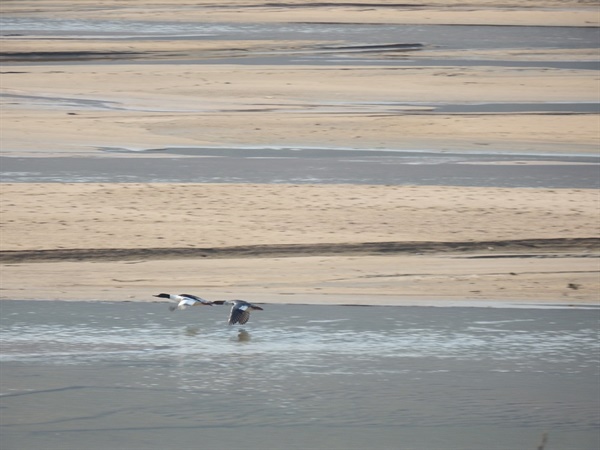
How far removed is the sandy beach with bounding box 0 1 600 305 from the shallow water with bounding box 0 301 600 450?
0.51m

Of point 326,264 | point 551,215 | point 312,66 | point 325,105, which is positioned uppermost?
point 312,66

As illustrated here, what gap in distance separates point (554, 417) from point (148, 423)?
5.72 feet

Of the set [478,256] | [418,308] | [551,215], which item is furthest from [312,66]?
[418,308]

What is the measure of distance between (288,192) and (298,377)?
460 centimetres

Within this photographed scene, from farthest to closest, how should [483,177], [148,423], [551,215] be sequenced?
[483,177]
[551,215]
[148,423]

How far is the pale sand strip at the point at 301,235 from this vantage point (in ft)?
26.3

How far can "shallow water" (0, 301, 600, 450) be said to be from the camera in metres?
5.68

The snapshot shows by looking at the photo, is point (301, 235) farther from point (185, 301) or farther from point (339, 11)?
point (339, 11)

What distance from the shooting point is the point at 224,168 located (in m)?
12.0

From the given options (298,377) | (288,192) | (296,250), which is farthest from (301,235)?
(298,377)

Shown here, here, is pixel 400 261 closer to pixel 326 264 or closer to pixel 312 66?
pixel 326 264

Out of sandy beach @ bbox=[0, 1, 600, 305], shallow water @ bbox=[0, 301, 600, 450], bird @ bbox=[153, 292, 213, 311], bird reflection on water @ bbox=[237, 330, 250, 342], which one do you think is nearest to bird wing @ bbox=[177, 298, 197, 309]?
bird @ bbox=[153, 292, 213, 311]

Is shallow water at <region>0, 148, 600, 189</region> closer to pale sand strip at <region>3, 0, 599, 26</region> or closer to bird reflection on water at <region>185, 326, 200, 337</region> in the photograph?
bird reflection on water at <region>185, 326, 200, 337</region>

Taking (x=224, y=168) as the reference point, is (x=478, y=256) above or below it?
below
